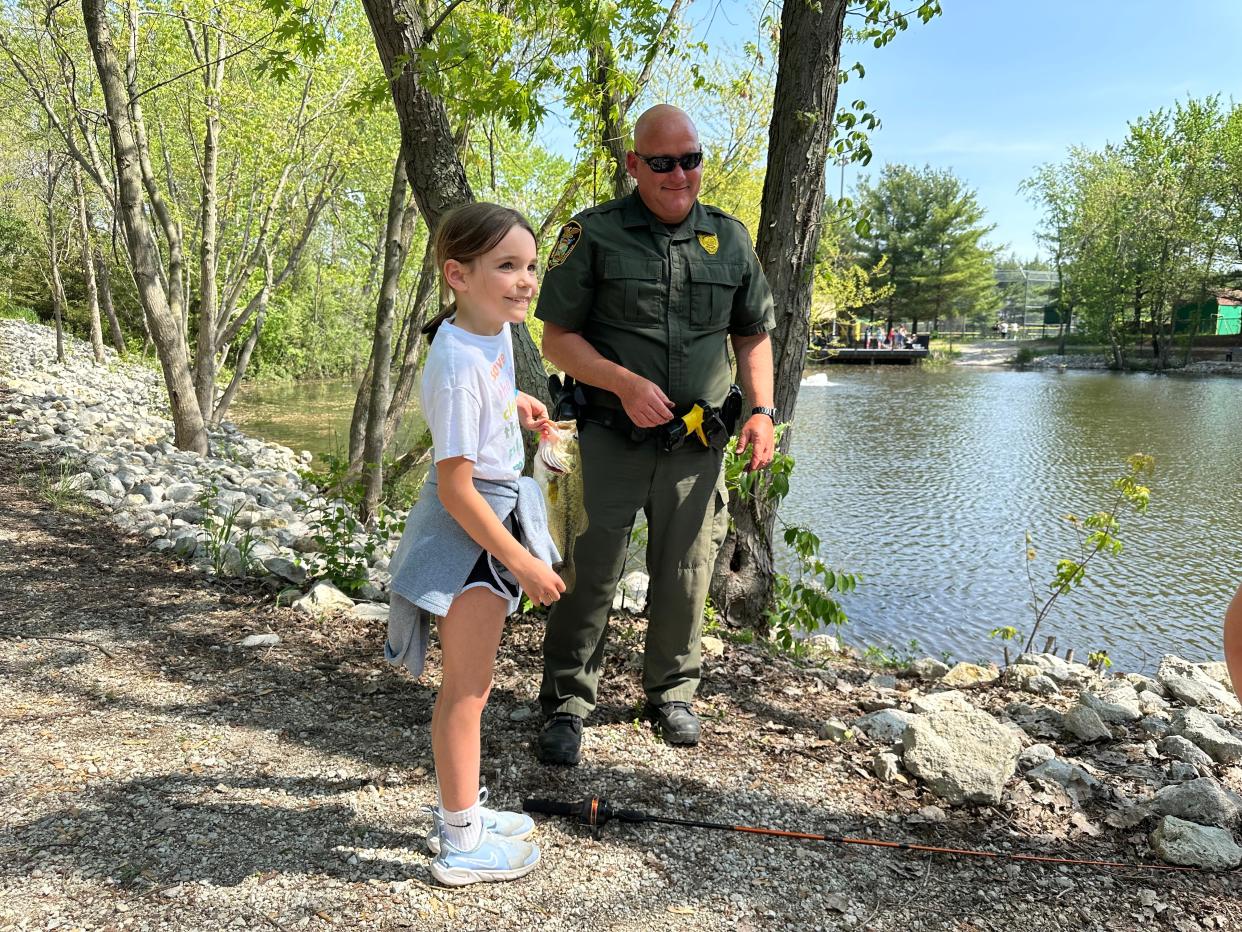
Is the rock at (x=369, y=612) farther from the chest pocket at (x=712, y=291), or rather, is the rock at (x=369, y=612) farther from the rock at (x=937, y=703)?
the rock at (x=937, y=703)

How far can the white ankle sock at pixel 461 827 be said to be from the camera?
2.19 m

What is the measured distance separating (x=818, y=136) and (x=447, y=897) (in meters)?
3.54

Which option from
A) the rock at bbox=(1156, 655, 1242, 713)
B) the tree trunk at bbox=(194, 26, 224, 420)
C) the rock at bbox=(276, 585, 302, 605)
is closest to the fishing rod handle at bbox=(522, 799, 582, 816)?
the rock at bbox=(276, 585, 302, 605)

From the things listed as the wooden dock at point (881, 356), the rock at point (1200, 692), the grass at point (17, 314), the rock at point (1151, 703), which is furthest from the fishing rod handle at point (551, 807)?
the wooden dock at point (881, 356)

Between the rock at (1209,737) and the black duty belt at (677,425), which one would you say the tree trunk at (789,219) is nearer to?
the black duty belt at (677,425)

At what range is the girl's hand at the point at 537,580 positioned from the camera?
196 cm

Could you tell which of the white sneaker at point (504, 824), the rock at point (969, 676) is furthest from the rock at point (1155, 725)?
the white sneaker at point (504, 824)

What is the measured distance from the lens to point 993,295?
59.6 m

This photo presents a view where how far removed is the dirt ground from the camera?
2.17 metres

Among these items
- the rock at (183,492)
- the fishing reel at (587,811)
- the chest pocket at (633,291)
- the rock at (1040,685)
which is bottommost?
the rock at (1040,685)

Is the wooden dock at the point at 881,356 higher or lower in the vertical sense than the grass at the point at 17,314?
lower

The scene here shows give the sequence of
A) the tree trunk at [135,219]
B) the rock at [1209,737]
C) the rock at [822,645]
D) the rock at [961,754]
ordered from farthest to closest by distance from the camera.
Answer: the tree trunk at [135,219] < the rock at [822,645] < the rock at [1209,737] < the rock at [961,754]

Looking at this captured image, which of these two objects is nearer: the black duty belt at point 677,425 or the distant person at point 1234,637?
the distant person at point 1234,637

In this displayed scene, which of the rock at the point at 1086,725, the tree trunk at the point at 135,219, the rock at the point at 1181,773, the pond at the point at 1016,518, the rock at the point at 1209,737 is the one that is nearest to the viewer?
the rock at the point at 1181,773
